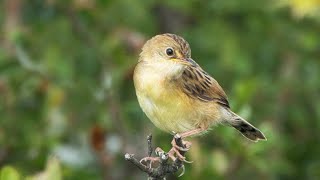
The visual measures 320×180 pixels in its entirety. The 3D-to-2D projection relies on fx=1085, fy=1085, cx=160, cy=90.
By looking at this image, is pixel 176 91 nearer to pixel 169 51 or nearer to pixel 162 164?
pixel 169 51

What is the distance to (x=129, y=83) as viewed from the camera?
8.66 meters

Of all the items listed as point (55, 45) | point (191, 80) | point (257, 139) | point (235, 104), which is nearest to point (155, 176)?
point (191, 80)

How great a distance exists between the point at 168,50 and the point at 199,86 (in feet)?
0.85

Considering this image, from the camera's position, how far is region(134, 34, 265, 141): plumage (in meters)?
5.44

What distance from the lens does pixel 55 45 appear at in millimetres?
8750

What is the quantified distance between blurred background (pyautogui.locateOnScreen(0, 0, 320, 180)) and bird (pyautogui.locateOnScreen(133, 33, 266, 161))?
1.24 meters

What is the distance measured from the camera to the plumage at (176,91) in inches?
214

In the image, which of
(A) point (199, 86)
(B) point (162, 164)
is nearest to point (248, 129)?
(A) point (199, 86)

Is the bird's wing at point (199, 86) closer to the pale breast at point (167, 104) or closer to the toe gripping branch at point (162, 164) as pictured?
the pale breast at point (167, 104)

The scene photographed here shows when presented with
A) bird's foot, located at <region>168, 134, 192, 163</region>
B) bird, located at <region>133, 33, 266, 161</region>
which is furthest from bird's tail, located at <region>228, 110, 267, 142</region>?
bird's foot, located at <region>168, 134, 192, 163</region>

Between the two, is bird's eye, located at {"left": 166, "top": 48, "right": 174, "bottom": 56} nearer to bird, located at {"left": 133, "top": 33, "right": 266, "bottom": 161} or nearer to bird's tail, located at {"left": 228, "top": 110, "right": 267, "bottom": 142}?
bird, located at {"left": 133, "top": 33, "right": 266, "bottom": 161}

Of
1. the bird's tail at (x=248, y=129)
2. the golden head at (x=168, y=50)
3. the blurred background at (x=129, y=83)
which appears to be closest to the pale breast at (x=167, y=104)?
the golden head at (x=168, y=50)

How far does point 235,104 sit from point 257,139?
34.1 inches

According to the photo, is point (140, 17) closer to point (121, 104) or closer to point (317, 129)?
point (121, 104)
